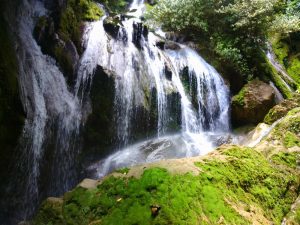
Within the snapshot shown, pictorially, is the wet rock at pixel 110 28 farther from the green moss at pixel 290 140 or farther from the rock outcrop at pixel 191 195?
the rock outcrop at pixel 191 195

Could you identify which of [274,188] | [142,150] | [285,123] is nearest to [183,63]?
[142,150]

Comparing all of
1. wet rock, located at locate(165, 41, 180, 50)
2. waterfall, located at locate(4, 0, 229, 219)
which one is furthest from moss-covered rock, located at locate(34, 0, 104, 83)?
wet rock, located at locate(165, 41, 180, 50)

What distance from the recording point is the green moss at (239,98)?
12.6 m

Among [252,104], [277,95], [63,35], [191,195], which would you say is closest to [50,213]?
[191,195]

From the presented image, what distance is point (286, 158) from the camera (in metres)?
5.60

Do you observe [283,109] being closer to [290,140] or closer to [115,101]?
[290,140]

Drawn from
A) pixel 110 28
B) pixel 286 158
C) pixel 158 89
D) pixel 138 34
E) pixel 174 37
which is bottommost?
pixel 286 158

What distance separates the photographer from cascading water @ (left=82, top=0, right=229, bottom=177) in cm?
986

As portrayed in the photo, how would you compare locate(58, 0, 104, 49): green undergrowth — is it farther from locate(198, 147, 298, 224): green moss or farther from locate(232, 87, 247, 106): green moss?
locate(198, 147, 298, 224): green moss

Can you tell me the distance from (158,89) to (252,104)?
4093 millimetres

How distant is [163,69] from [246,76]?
4.24 metres

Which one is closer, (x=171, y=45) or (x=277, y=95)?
(x=277, y=95)

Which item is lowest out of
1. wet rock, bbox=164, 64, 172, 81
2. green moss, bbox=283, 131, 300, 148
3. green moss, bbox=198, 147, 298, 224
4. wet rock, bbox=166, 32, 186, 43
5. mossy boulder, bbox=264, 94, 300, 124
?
green moss, bbox=198, 147, 298, 224

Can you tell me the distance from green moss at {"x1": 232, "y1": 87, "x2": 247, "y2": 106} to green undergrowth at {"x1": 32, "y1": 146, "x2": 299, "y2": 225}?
818cm
